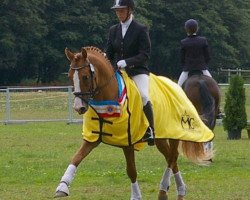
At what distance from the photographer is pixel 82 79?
859 cm

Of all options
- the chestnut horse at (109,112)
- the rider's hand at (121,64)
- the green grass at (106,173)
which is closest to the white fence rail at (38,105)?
the green grass at (106,173)

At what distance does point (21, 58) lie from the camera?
2574 inches

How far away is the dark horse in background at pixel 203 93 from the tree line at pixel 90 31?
4806cm

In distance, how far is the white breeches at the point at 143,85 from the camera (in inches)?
374

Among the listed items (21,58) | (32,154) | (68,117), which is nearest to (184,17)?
(21,58)

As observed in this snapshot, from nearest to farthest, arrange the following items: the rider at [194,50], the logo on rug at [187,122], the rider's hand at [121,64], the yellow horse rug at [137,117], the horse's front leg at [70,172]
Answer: the horse's front leg at [70,172] < the yellow horse rug at [137,117] < the rider's hand at [121,64] < the logo on rug at [187,122] < the rider at [194,50]

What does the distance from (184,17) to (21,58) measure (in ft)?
53.0

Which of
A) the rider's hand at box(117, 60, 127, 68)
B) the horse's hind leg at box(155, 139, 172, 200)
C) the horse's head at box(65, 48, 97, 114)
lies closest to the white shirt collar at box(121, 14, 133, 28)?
the rider's hand at box(117, 60, 127, 68)

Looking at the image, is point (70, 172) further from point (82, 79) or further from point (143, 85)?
point (143, 85)

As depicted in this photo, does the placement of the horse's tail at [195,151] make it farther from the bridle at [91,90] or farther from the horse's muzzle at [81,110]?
the horse's muzzle at [81,110]

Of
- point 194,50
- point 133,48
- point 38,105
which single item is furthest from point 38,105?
point 133,48

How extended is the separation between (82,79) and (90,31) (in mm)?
59262

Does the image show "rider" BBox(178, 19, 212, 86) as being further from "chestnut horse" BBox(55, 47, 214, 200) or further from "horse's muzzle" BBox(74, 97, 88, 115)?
"horse's muzzle" BBox(74, 97, 88, 115)

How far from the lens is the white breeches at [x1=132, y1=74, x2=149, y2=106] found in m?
9.50
